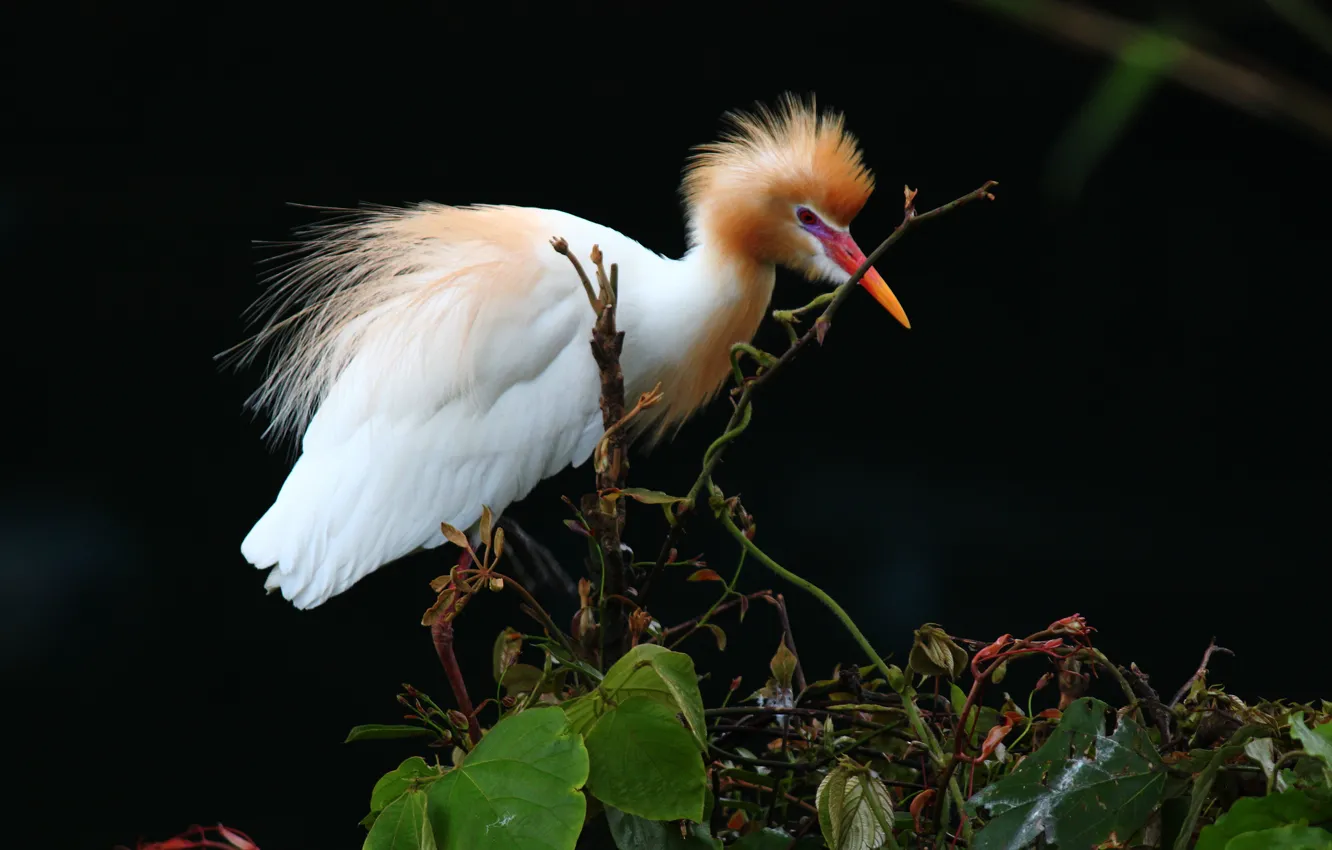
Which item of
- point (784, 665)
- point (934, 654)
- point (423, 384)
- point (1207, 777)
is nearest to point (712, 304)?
point (423, 384)

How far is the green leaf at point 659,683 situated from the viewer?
51cm

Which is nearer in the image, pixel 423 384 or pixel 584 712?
pixel 584 712

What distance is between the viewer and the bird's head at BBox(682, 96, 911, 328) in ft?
3.38

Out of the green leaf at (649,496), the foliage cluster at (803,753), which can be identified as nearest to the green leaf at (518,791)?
the foliage cluster at (803,753)

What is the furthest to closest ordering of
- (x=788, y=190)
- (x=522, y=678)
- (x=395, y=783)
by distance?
(x=788, y=190) → (x=522, y=678) → (x=395, y=783)

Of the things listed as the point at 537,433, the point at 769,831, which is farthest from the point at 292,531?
the point at 769,831

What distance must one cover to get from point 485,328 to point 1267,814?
0.74m

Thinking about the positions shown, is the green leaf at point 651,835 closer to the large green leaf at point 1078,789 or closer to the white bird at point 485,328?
the large green leaf at point 1078,789

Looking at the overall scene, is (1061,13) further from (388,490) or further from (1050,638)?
(388,490)

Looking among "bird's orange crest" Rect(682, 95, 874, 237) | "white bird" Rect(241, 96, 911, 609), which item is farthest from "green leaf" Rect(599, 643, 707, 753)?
"bird's orange crest" Rect(682, 95, 874, 237)

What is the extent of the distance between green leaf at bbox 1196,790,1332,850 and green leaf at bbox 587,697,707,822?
7.7 inches

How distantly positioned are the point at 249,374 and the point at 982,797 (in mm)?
1085

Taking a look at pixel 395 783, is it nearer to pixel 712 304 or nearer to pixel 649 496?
pixel 649 496

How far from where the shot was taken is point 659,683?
0.53m
